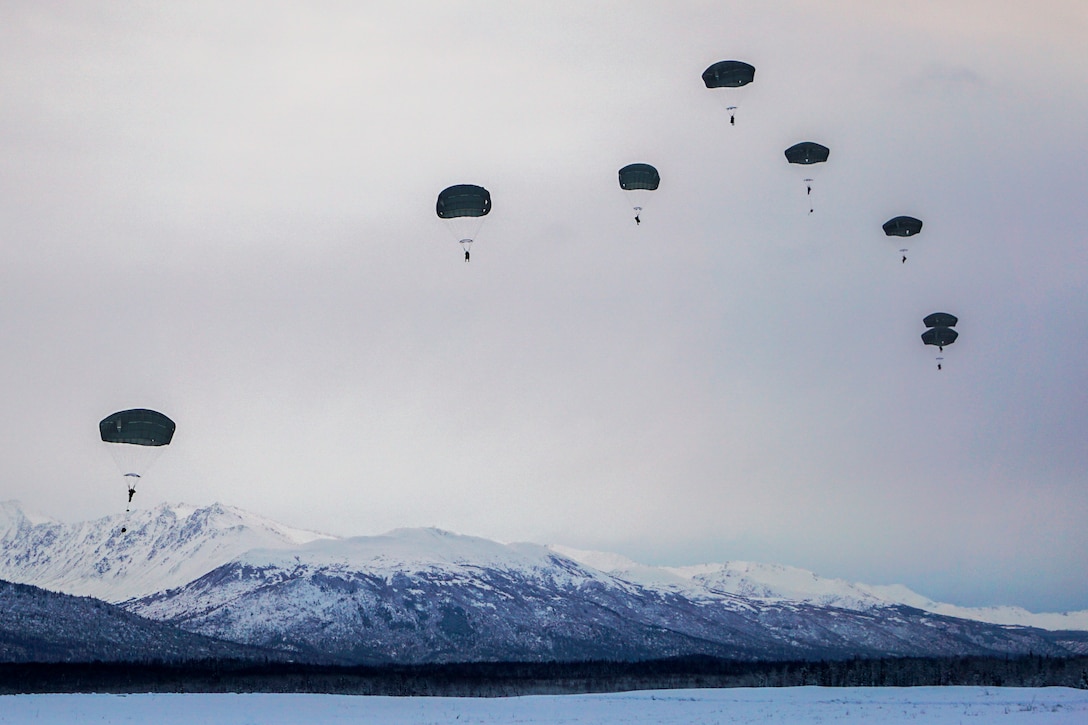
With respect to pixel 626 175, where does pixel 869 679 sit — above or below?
below

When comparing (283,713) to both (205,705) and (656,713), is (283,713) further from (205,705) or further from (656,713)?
(656,713)

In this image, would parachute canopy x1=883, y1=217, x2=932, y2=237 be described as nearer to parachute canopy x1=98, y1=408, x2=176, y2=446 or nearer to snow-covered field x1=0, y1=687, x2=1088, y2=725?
snow-covered field x1=0, y1=687, x2=1088, y2=725

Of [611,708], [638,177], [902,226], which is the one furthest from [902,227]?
[611,708]

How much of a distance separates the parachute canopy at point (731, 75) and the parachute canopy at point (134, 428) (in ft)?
152

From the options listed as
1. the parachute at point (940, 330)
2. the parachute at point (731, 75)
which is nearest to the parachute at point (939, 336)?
the parachute at point (940, 330)

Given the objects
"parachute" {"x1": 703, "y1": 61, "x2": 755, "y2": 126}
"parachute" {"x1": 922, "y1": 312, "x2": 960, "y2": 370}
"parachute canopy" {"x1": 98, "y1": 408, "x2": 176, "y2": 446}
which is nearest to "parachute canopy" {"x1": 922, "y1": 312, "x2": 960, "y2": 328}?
"parachute" {"x1": 922, "y1": 312, "x2": 960, "y2": 370}

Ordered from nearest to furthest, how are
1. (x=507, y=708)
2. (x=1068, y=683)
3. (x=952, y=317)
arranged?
(x=507, y=708), (x=952, y=317), (x=1068, y=683)

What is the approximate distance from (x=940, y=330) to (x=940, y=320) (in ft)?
2.79

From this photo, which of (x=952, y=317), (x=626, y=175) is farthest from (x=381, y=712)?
(x=952, y=317)

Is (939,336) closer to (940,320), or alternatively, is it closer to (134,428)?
(940,320)

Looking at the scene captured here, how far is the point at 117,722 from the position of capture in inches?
2790

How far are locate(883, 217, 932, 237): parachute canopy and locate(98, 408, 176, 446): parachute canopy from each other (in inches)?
2278

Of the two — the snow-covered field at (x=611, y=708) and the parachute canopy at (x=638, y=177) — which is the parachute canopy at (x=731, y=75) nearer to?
the parachute canopy at (x=638, y=177)

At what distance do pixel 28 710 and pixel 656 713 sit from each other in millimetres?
39727
